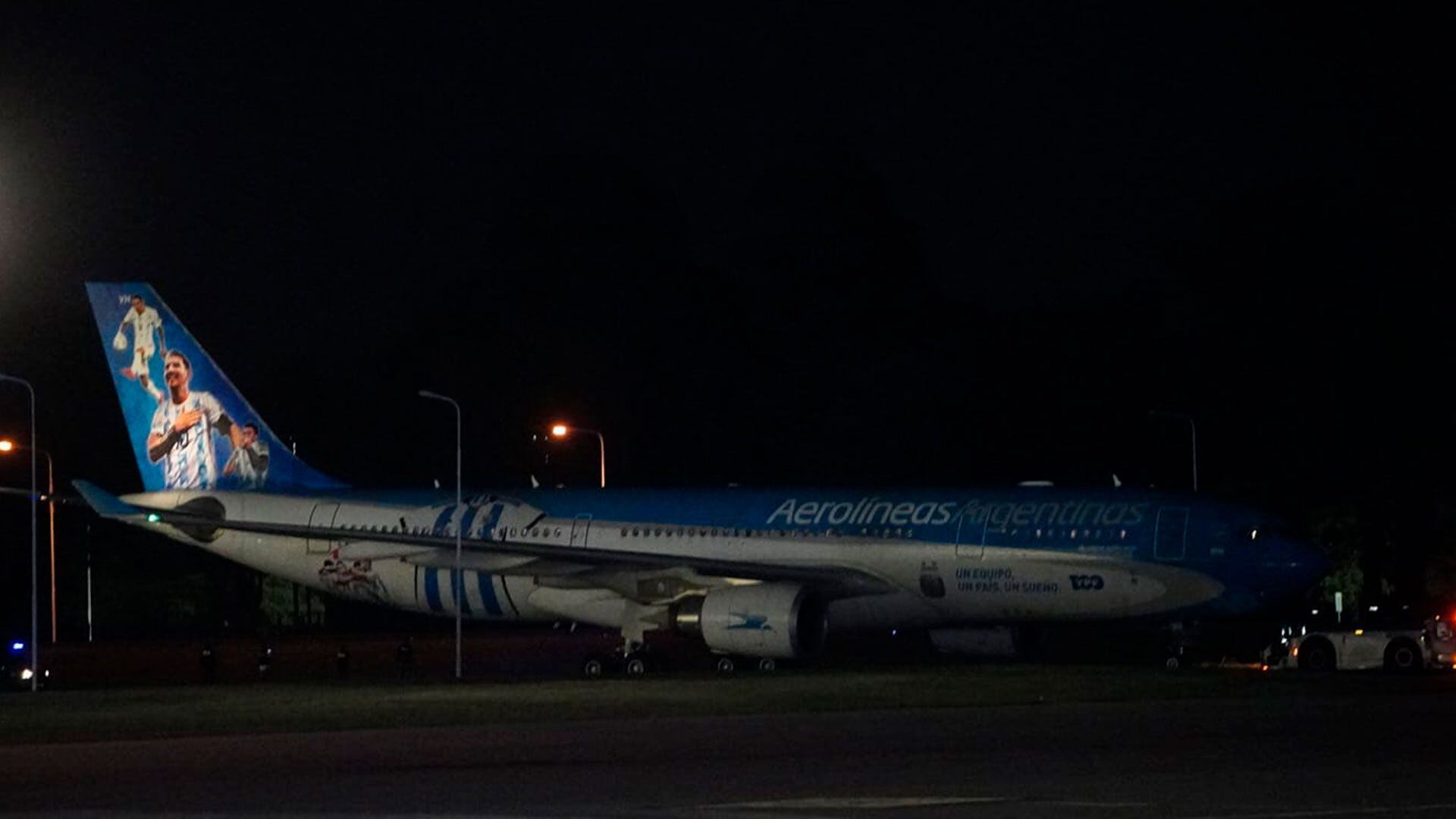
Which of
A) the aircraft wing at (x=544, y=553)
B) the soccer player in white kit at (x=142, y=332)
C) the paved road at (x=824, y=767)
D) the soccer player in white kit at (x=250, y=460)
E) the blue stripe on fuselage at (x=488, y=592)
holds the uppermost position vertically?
the soccer player in white kit at (x=142, y=332)

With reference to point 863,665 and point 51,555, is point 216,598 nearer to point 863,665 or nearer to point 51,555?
point 51,555

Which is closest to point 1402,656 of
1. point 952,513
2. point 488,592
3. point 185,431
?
point 952,513

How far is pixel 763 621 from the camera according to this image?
150 ft

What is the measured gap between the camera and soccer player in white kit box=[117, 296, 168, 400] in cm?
5591

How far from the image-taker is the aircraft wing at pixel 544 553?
47688mm

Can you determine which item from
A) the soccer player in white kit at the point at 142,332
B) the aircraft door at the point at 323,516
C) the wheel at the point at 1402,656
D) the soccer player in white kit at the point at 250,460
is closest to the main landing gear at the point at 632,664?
the aircraft door at the point at 323,516

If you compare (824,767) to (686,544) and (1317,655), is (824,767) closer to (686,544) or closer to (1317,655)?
(1317,655)

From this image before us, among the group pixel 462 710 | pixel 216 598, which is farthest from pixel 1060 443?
pixel 462 710

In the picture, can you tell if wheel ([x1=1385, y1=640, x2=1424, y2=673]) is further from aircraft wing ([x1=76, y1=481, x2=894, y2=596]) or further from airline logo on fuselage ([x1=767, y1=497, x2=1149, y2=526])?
aircraft wing ([x1=76, y1=481, x2=894, y2=596])

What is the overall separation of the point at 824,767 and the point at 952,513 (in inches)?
927

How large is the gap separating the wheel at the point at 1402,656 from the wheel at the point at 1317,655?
3.44ft

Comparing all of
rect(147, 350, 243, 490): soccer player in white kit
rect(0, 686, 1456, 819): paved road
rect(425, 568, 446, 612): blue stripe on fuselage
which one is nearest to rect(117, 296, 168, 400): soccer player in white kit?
rect(147, 350, 243, 490): soccer player in white kit

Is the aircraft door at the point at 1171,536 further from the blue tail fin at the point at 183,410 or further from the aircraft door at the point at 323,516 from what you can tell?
the blue tail fin at the point at 183,410

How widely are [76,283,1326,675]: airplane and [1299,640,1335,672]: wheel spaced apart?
9.17 ft
